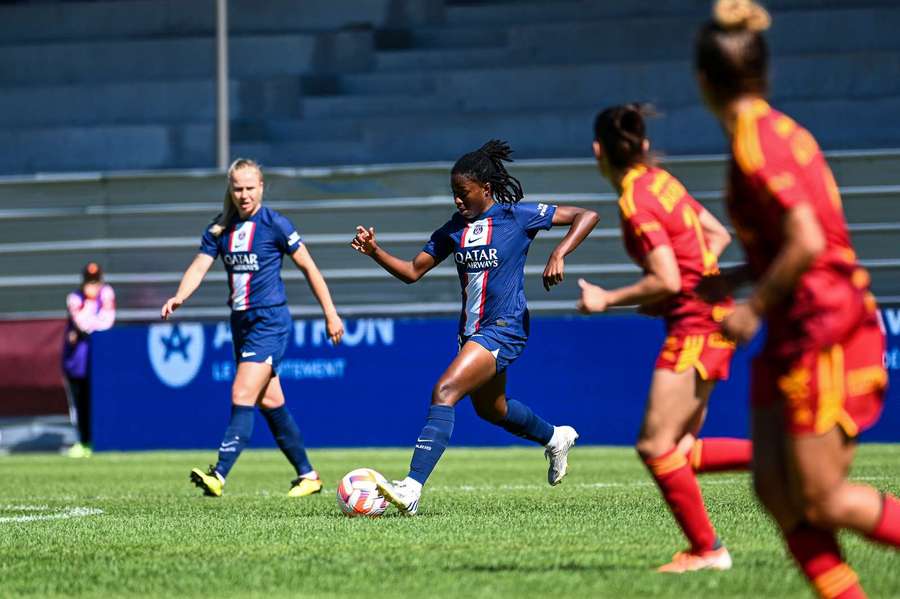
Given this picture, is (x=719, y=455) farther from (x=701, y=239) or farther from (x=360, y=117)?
(x=360, y=117)

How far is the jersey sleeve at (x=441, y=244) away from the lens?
870 centimetres

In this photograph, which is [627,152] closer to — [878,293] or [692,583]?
[692,583]

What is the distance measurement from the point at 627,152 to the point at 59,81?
21.0 metres

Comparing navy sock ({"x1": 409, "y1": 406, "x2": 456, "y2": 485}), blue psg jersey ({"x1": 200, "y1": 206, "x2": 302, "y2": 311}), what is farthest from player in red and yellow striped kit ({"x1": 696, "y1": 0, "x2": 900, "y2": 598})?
blue psg jersey ({"x1": 200, "y1": 206, "x2": 302, "y2": 311})

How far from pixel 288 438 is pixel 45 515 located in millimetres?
2050

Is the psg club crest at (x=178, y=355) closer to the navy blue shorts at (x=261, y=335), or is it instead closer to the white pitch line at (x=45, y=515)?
the navy blue shorts at (x=261, y=335)

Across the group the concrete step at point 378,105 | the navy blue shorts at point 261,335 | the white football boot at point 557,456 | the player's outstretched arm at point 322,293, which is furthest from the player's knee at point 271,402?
the concrete step at point 378,105

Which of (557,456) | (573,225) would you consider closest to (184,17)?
(557,456)

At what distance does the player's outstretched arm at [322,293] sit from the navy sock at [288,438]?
34.3 inches

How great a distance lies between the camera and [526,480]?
11.3 meters

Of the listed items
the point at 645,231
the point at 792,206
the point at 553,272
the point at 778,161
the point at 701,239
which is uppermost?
the point at 778,161

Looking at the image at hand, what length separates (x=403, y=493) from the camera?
7.89 meters

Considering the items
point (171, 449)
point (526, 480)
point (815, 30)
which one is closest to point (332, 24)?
point (815, 30)

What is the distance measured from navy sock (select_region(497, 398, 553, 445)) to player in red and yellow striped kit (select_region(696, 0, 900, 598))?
4.64m
